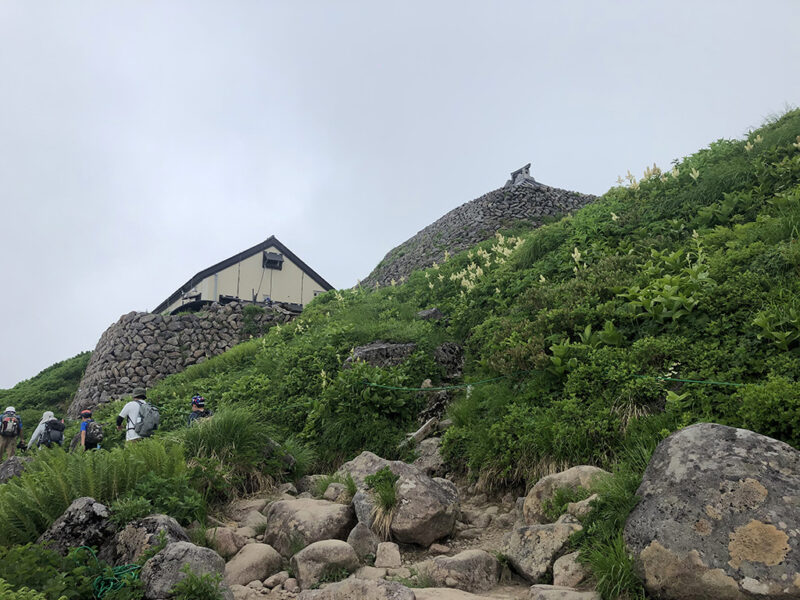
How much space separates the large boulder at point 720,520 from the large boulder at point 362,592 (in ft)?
5.96

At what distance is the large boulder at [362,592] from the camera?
4121 mm

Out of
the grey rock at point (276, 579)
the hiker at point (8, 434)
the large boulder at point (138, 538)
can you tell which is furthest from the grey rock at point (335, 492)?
the hiker at point (8, 434)

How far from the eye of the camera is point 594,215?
13.1 m

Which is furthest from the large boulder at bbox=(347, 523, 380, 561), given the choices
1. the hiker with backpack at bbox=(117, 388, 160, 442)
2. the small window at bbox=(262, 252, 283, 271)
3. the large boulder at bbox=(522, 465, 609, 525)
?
the small window at bbox=(262, 252, 283, 271)

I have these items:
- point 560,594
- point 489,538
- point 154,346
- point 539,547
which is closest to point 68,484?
point 489,538

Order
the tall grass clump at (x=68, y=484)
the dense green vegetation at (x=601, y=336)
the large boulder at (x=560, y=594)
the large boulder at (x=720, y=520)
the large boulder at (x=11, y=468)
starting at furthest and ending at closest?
1. the large boulder at (x=11, y=468)
2. the dense green vegetation at (x=601, y=336)
3. the tall grass clump at (x=68, y=484)
4. the large boulder at (x=560, y=594)
5. the large boulder at (x=720, y=520)

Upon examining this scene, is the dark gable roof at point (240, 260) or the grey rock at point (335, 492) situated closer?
the grey rock at point (335, 492)

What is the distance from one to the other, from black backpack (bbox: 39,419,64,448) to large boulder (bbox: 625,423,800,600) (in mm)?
14000

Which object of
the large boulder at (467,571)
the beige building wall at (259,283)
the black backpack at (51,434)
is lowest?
the large boulder at (467,571)

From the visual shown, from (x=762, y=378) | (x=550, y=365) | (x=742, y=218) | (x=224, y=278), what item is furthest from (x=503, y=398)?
(x=224, y=278)

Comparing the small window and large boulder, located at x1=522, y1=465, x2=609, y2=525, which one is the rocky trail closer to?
large boulder, located at x1=522, y1=465, x2=609, y2=525

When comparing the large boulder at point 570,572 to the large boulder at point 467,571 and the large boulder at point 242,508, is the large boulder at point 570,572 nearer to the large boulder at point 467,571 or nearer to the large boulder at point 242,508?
the large boulder at point 467,571

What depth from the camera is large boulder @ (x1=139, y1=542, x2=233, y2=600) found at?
4.34 metres

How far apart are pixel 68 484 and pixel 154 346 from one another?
59.1 feet
